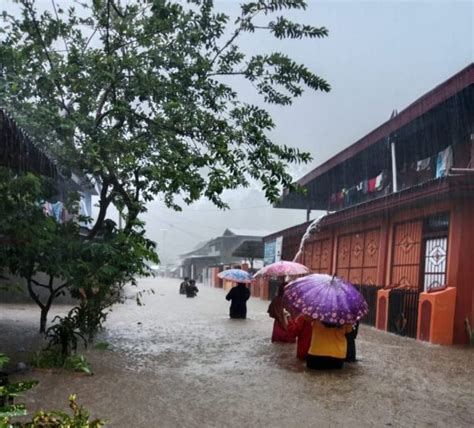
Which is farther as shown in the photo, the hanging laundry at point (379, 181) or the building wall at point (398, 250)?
the hanging laundry at point (379, 181)

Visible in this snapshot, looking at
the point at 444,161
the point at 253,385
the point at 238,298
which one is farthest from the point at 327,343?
the point at 444,161

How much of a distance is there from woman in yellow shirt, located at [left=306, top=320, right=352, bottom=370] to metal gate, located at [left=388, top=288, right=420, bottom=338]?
13.8 feet

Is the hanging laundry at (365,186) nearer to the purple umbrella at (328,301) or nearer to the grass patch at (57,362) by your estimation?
the purple umbrella at (328,301)

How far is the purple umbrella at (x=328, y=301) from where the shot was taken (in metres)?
7.16

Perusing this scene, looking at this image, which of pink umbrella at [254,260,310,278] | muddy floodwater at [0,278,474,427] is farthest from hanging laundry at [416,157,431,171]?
pink umbrella at [254,260,310,278]

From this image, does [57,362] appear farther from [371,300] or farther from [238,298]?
[371,300]

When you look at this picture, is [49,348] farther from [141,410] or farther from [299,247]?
[299,247]

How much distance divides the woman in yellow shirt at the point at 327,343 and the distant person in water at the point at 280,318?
2136 mm

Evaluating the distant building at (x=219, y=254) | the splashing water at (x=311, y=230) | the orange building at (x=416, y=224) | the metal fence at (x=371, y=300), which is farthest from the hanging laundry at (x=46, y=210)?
the distant building at (x=219, y=254)

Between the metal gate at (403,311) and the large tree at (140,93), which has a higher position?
the large tree at (140,93)

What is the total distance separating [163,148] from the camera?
9.07 meters

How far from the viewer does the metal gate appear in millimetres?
11366

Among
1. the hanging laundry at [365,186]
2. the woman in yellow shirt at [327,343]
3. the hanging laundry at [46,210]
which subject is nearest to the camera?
the woman in yellow shirt at [327,343]

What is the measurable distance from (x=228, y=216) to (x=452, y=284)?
107276mm
